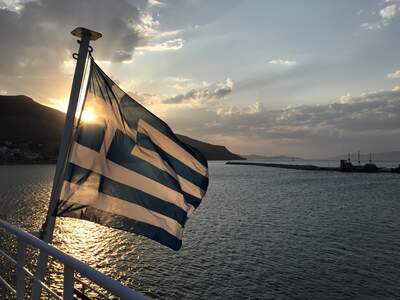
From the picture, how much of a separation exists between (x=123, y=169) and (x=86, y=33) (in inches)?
89.9

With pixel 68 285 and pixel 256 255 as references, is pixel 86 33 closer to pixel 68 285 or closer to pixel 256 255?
pixel 68 285

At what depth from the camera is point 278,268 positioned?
2673 centimetres

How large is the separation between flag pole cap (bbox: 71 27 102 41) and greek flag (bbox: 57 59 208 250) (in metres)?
0.54

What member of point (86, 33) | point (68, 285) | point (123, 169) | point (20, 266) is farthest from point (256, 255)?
point (68, 285)

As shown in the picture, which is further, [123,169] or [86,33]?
[123,169]

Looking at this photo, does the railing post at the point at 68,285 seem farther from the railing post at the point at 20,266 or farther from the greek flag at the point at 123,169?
the greek flag at the point at 123,169

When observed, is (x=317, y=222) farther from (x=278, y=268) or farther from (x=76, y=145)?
(x=76, y=145)

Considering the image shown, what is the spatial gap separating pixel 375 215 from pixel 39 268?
55.2 metres

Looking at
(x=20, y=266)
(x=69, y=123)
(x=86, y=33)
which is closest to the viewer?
(x=20, y=266)

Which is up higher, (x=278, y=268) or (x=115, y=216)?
(x=115, y=216)

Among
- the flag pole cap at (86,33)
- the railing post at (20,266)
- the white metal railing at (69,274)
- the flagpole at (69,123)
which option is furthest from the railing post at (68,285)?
the flag pole cap at (86,33)

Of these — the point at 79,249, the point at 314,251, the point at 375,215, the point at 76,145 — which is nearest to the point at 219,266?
the point at 314,251

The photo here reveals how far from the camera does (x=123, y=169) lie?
20.7 ft

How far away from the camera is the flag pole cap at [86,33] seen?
18.3 ft
